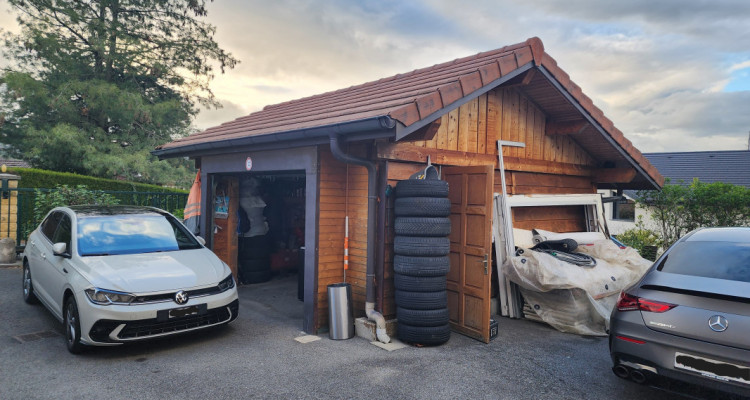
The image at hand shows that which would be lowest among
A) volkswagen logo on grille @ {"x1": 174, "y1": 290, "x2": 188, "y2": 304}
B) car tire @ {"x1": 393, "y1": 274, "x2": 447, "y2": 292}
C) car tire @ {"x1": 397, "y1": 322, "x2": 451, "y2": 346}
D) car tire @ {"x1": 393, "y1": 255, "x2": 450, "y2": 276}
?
car tire @ {"x1": 397, "y1": 322, "x2": 451, "y2": 346}

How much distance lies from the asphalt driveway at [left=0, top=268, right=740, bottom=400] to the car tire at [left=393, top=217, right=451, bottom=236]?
1.35m

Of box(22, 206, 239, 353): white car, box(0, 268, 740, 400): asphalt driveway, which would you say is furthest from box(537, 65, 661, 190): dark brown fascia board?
box(22, 206, 239, 353): white car

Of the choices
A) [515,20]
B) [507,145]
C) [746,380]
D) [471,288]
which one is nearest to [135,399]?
[471,288]

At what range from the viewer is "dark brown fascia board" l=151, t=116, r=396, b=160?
474 centimetres

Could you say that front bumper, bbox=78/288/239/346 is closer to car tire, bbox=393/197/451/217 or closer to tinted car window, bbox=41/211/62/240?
tinted car window, bbox=41/211/62/240

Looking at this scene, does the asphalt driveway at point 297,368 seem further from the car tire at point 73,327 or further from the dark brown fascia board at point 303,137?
the dark brown fascia board at point 303,137

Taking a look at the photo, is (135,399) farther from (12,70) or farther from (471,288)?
(12,70)

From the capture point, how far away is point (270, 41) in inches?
400

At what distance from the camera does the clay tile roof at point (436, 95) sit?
499cm

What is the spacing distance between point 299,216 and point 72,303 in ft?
18.0

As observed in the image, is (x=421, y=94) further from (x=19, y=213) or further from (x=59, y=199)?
(x=19, y=213)

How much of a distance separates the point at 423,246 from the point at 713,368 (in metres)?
2.79

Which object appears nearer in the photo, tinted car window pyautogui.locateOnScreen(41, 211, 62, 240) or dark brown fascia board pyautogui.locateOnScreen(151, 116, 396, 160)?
dark brown fascia board pyautogui.locateOnScreen(151, 116, 396, 160)

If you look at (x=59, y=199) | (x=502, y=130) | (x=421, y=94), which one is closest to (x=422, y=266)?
(x=421, y=94)
